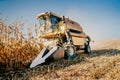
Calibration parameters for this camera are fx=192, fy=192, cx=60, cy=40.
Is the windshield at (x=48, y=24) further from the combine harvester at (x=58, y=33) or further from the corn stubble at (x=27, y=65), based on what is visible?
the corn stubble at (x=27, y=65)

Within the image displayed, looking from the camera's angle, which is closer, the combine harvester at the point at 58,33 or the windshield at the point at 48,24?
the combine harvester at the point at 58,33

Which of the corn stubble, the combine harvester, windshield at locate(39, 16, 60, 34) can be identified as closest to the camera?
the corn stubble

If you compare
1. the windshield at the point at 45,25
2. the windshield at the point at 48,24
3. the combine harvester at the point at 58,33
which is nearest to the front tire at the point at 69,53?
the combine harvester at the point at 58,33

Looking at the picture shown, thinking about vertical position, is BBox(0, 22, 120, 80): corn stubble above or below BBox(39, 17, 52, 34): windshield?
below

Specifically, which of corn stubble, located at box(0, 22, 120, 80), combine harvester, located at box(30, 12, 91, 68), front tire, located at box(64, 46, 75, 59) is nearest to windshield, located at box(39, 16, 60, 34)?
combine harvester, located at box(30, 12, 91, 68)

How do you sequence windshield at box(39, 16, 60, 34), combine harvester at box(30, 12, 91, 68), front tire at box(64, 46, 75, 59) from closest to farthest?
front tire at box(64, 46, 75, 59), combine harvester at box(30, 12, 91, 68), windshield at box(39, 16, 60, 34)

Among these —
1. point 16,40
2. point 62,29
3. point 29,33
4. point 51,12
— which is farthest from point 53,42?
point 16,40

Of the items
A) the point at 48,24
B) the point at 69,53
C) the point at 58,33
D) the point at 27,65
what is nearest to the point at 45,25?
the point at 48,24

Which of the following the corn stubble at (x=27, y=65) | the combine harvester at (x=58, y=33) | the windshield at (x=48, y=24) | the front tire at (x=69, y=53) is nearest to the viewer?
the corn stubble at (x=27, y=65)

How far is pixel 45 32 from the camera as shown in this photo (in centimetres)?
1215

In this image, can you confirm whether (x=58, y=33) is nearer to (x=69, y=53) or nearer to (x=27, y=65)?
(x=69, y=53)

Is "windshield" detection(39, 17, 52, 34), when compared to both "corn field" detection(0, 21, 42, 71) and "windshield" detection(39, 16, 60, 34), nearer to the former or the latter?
"windshield" detection(39, 16, 60, 34)

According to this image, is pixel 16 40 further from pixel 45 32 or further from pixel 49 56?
pixel 45 32

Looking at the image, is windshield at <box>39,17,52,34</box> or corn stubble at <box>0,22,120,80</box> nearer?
corn stubble at <box>0,22,120,80</box>
